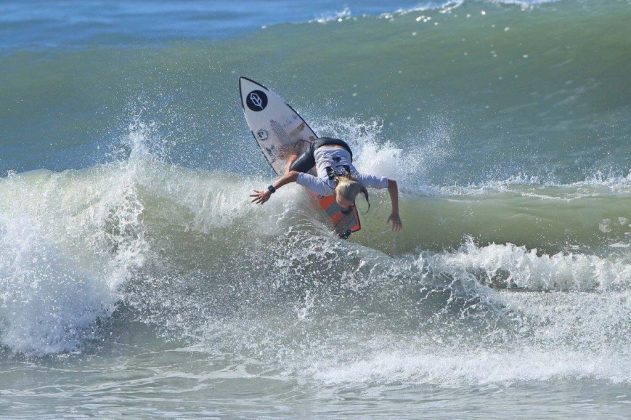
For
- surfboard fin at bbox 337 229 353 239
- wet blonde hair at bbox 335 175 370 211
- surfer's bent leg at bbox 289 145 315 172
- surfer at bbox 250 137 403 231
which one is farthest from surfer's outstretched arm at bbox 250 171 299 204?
surfboard fin at bbox 337 229 353 239

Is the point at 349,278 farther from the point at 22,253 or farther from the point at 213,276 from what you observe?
the point at 22,253

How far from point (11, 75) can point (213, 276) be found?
295 inches

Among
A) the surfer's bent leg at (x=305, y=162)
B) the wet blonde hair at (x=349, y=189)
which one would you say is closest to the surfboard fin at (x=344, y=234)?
the surfer's bent leg at (x=305, y=162)

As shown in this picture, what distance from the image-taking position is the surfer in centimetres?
748

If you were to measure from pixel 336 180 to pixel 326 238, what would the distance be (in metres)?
0.62

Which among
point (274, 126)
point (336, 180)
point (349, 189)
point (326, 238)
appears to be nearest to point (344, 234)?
point (326, 238)

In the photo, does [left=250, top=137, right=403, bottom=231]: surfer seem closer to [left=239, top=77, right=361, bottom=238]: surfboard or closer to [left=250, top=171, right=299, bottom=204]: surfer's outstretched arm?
[left=250, top=171, right=299, bottom=204]: surfer's outstretched arm

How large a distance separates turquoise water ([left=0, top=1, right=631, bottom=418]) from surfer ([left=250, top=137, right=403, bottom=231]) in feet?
1.75

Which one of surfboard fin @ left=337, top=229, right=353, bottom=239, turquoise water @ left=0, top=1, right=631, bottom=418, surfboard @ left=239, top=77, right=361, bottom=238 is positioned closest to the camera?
turquoise water @ left=0, top=1, right=631, bottom=418

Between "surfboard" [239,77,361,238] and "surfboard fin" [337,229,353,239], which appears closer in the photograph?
"surfboard fin" [337,229,353,239]

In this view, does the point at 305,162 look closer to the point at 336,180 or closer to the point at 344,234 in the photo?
the point at 336,180

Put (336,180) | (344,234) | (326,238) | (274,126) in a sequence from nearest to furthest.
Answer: (336,180)
(326,238)
(344,234)
(274,126)

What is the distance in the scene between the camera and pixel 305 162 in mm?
8344

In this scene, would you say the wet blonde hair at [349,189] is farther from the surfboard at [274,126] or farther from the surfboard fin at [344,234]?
the surfboard at [274,126]
